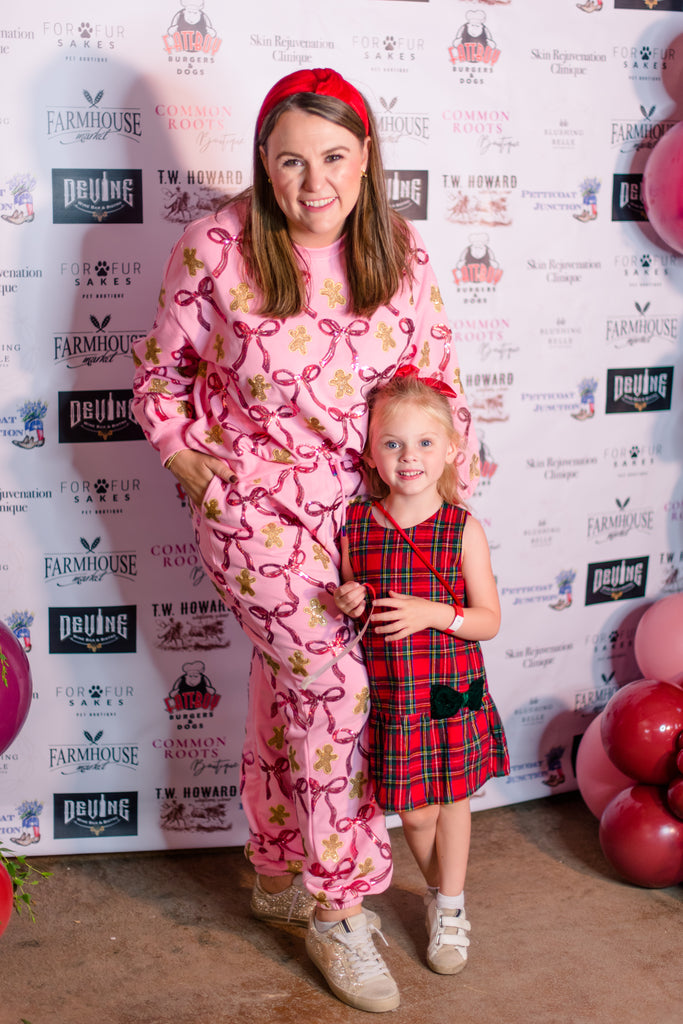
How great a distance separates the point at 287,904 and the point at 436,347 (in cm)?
121

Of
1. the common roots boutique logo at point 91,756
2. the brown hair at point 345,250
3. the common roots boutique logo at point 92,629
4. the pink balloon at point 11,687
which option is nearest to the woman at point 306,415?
the brown hair at point 345,250

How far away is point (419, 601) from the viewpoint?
1.87m

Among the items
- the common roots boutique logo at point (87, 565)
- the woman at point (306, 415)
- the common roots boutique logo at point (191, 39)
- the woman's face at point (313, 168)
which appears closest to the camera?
the woman's face at point (313, 168)

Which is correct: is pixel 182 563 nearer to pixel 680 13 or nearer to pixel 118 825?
pixel 118 825

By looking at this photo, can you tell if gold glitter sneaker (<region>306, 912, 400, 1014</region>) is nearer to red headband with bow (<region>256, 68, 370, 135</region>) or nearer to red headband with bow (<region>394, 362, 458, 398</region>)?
red headband with bow (<region>394, 362, 458, 398</region>)

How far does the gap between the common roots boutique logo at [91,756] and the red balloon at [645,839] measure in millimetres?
1126

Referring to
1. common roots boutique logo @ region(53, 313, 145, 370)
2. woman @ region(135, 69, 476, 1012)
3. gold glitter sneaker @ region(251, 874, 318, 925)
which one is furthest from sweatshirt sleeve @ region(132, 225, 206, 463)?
gold glitter sneaker @ region(251, 874, 318, 925)

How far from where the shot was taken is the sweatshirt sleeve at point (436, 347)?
1973 millimetres

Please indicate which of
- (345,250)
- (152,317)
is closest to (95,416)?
(152,317)

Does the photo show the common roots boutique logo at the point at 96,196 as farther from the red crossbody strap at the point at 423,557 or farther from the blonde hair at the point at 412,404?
the red crossbody strap at the point at 423,557

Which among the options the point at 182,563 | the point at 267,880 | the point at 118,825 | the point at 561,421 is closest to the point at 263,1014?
the point at 267,880

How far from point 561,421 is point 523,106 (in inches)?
29.6

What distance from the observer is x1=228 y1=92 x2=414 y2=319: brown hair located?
1.84 m

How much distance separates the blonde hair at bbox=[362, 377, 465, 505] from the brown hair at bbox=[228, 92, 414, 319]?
151 mm
